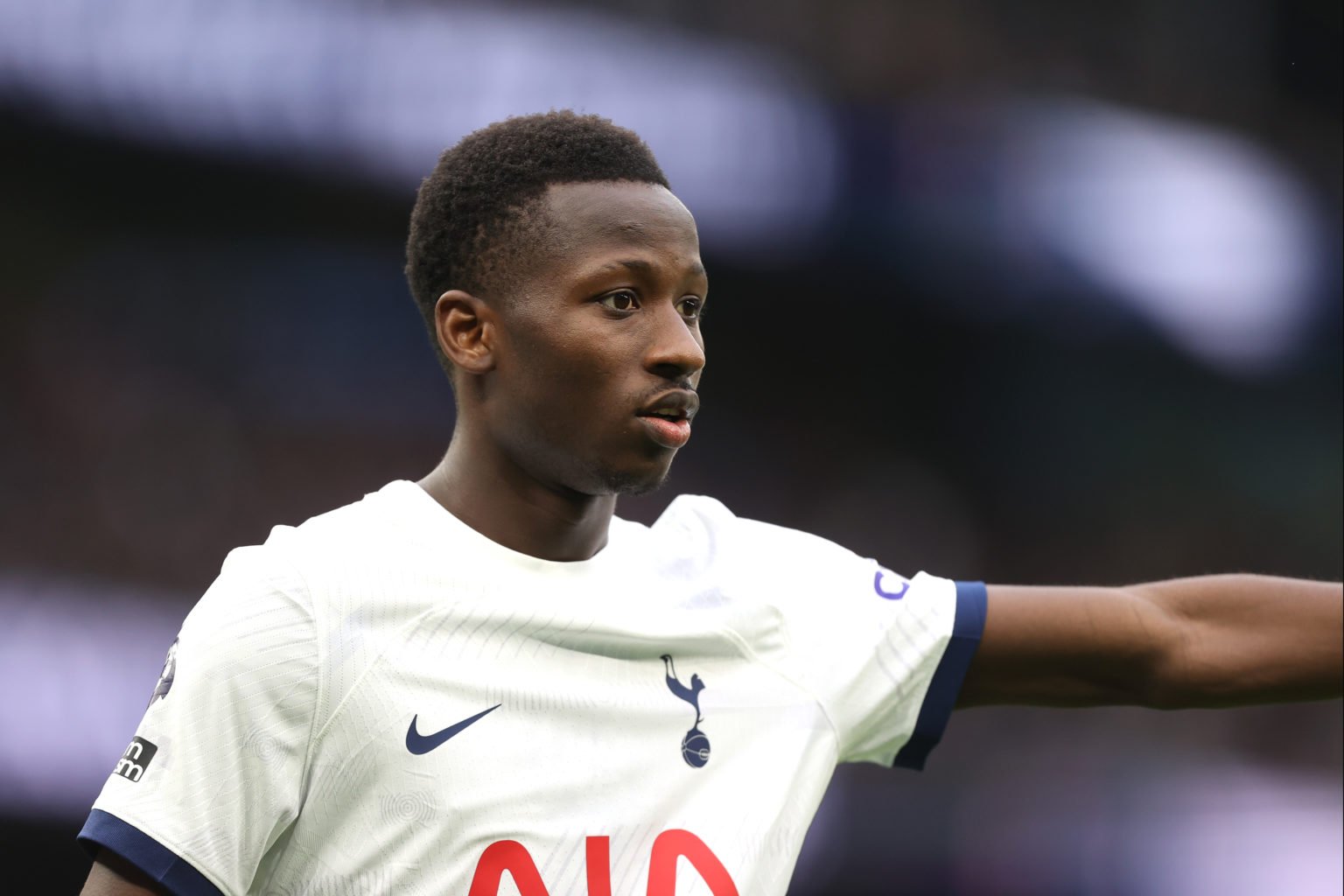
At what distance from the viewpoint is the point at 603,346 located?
76.7 inches

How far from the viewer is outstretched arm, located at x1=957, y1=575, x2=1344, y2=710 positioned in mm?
2125

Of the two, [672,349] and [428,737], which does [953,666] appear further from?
[428,737]

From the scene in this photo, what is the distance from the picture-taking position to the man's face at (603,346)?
195 cm

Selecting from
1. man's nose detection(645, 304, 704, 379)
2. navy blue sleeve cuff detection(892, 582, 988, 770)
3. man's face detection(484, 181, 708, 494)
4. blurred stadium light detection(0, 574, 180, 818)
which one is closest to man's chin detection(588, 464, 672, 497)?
man's face detection(484, 181, 708, 494)

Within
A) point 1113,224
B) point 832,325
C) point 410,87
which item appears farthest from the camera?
point 1113,224

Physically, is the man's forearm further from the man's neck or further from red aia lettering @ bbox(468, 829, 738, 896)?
the man's neck

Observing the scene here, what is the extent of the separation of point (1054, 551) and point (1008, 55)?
6.36 feet

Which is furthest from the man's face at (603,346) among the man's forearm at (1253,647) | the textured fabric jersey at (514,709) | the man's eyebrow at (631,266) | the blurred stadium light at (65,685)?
the blurred stadium light at (65,685)

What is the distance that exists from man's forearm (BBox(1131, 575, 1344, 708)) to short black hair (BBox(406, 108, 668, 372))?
1034mm

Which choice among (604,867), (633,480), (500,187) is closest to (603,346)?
(633,480)

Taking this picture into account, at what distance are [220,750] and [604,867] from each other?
1.64ft

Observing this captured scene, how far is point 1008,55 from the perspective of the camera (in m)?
5.64

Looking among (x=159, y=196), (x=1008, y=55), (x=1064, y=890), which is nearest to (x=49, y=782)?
(x=159, y=196)

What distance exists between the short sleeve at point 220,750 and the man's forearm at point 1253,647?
125 cm
